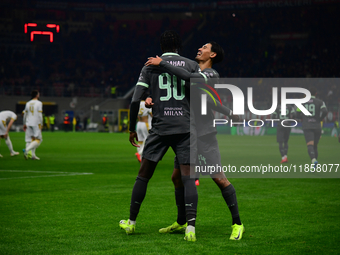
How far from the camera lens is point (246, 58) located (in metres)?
44.8

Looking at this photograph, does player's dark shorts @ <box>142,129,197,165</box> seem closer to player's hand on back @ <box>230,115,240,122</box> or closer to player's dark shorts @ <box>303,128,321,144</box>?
player's hand on back @ <box>230,115,240,122</box>

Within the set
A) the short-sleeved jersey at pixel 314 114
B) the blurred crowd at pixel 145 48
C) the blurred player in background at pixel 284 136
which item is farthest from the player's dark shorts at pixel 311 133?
the blurred crowd at pixel 145 48

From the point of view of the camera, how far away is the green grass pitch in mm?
4645

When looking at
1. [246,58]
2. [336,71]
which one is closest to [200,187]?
[336,71]

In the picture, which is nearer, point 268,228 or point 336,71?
point 268,228

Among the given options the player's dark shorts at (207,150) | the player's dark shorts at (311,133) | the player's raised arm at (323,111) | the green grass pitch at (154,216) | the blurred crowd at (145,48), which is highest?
the blurred crowd at (145,48)

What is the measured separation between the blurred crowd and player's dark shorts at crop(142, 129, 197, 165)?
3546 cm

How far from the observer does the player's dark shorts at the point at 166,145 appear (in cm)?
495

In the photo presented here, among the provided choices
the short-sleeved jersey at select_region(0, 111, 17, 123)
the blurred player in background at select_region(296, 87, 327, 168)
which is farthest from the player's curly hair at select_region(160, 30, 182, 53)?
the short-sleeved jersey at select_region(0, 111, 17, 123)

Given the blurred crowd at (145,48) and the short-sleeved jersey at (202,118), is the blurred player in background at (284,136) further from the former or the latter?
the blurred crowd at (145,48)

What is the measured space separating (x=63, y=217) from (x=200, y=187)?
3.91 meters

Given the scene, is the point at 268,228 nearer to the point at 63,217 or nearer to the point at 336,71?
the point at 63,217

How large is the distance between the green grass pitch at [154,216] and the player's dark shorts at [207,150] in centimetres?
83

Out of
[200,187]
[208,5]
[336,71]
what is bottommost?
[200,187]
